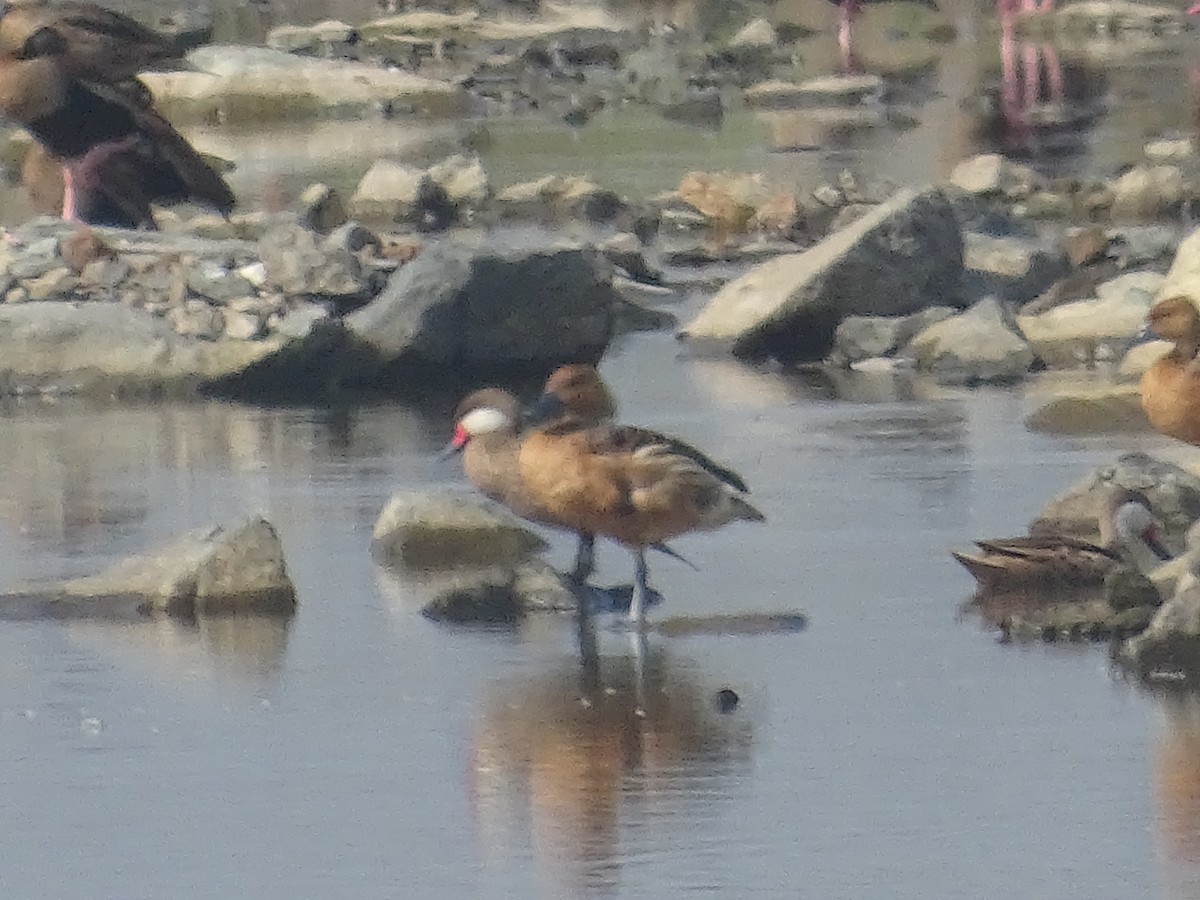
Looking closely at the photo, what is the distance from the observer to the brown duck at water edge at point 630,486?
334 inches

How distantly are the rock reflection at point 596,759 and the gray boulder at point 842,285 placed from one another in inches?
232

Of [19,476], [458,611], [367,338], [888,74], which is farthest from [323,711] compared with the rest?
[888,74]

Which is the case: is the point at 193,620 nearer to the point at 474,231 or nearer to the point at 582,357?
the point at 582,357

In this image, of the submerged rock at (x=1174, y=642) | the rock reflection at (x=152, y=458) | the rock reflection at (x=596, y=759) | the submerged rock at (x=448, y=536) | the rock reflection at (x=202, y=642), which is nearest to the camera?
the rock reflection at (x=596, y=759)

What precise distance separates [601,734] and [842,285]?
6.84 metres

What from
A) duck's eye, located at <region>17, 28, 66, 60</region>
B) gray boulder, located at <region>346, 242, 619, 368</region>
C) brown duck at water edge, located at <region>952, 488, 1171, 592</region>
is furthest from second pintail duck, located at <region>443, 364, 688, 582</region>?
duck's eye, located at <region>17, 28, 66, 60</region>

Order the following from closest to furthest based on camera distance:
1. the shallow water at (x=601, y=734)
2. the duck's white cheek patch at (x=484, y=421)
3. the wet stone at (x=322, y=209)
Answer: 1. the shallow water at (x=601, y=734)
2. the duck's white cheek patch at (x=484, y=421)
3. the wet stone at (x=322, y=209)

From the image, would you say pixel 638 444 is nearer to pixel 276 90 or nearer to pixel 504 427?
pixel 504 427

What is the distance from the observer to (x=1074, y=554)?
28.8ft

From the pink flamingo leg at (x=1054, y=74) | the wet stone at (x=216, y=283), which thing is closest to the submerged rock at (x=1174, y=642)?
the wet stone at (x=216, y=283)

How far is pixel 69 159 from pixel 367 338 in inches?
127

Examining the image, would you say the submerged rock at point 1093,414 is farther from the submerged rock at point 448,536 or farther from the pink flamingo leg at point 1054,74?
the pink flamingo leg at point 1054,74

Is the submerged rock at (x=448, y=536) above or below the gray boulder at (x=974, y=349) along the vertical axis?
above

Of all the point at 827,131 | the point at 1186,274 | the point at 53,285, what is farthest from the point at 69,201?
the point at 827,131
